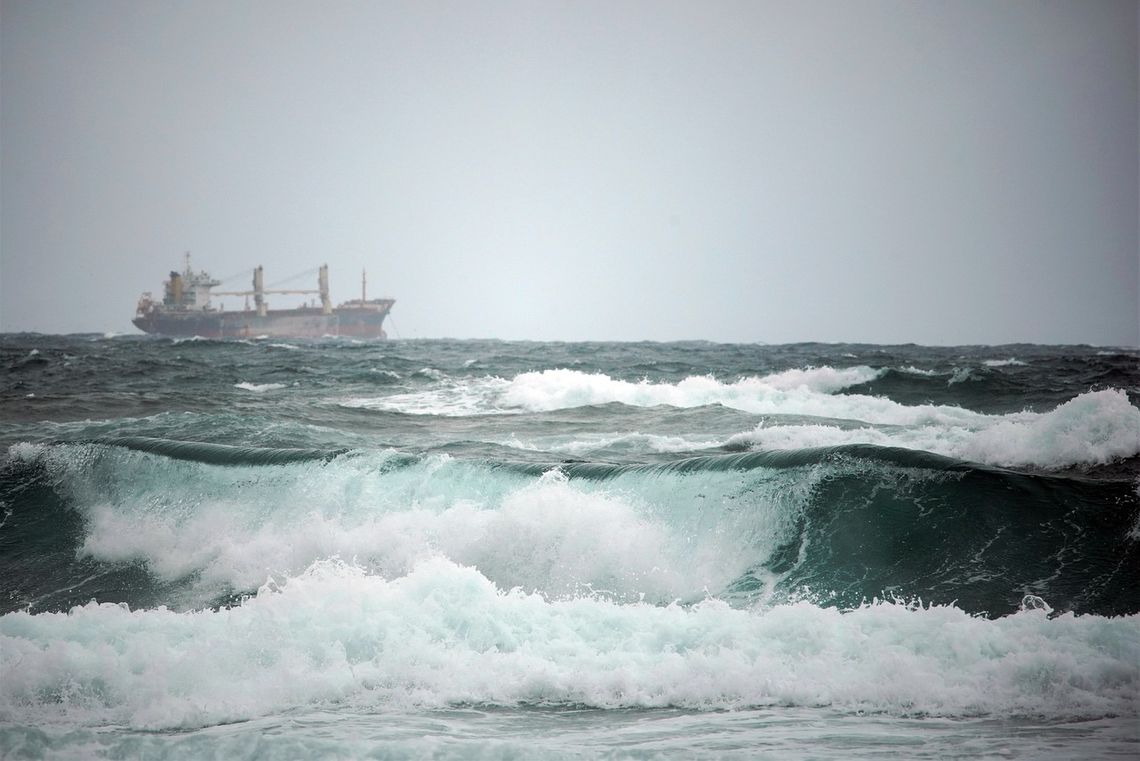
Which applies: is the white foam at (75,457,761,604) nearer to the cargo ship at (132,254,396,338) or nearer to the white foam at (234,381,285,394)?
the white foam at (234,381,285,394)

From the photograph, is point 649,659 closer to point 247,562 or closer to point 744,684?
point 744,684

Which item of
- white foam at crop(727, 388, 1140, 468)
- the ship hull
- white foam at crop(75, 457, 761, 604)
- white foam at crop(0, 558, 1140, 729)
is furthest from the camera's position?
the ship hull

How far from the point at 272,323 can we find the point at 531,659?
8842cm

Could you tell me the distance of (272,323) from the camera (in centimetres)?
8719

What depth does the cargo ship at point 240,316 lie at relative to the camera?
269ft

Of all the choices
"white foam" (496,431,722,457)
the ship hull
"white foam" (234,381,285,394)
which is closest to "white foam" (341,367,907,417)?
"white foam" (234,381,285,394)

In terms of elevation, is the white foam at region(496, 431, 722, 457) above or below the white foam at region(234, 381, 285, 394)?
below

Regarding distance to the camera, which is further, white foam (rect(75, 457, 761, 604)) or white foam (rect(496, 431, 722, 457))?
white foam (rect(496, 431, 722, 457))

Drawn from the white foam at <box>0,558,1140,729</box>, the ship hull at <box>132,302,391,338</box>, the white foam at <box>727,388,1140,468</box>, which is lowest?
the white foam at <box>0,558,1140,729</box>

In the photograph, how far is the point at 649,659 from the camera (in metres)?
5.63

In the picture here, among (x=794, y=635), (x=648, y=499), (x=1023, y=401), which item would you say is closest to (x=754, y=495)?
(x=648, y=499)

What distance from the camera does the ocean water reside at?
4.86 metres

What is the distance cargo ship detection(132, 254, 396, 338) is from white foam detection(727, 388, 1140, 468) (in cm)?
7954

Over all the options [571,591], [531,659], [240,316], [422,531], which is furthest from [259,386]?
[240,316]
